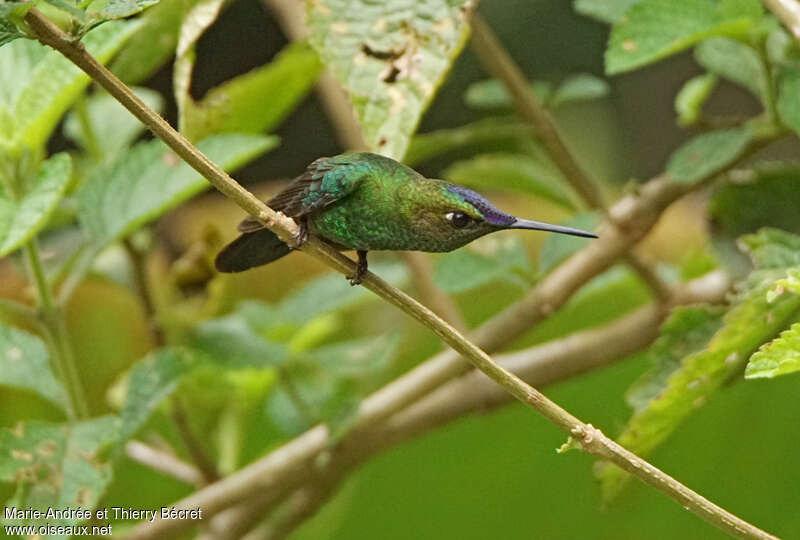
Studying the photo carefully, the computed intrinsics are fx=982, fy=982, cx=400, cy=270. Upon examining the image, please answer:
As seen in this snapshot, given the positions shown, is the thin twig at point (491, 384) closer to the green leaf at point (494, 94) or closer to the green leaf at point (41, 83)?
the green leaf at point (494, 94)

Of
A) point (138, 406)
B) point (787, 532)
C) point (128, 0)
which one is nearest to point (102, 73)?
point (128, 0)

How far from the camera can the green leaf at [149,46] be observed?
0.94 metres

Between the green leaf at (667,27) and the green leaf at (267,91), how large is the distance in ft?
0.96

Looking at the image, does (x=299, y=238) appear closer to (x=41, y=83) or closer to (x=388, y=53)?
(x=388, y=53)

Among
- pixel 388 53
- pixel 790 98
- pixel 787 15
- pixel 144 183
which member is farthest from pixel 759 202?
pixel 144 183

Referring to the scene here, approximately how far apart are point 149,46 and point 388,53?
401 mm

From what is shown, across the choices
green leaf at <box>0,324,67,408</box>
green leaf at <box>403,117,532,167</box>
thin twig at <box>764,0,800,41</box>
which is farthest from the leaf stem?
thin twig at <box>764,0,800,41</box>

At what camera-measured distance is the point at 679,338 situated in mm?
764

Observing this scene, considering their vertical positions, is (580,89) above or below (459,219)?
above

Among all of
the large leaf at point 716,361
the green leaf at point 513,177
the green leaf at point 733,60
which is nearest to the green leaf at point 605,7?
the green leaf at point 733,60

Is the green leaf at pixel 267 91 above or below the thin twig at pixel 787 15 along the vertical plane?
above

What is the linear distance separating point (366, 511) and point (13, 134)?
78cm

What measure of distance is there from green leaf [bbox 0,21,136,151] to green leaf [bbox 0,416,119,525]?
229mm

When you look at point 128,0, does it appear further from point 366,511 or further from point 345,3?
point 366,511
